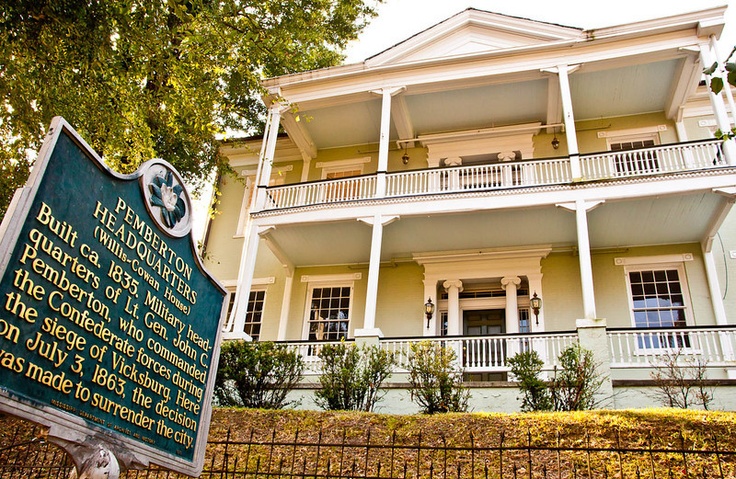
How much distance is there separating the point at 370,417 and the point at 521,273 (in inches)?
275

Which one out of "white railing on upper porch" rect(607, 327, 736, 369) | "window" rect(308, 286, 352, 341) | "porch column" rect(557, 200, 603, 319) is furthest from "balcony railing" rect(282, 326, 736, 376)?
"window" rect(308, 286, 352, 341)

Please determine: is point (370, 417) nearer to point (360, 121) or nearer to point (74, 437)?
point (74, 437)

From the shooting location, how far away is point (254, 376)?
10461 millimetres

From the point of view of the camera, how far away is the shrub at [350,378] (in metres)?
10.1

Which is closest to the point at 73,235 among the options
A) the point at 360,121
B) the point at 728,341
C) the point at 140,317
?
the point at 140,317

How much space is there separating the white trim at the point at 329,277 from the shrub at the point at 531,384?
6.17 m

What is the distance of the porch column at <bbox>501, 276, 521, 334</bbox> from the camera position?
44.9 feet

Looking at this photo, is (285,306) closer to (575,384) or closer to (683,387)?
(575,384)

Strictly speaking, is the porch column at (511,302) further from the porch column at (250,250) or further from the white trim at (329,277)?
the porch column at (250,250)

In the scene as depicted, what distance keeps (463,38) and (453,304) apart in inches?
265

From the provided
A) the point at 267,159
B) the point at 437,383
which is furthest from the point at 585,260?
the point at 267,159

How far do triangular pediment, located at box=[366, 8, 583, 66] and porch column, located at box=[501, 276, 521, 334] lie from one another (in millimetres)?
5605

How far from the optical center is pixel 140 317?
3361 millimetres

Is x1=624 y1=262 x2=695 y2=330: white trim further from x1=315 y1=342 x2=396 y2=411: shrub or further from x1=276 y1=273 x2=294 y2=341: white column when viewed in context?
x1=276 y1=273 x2=294 y2=341: white column
